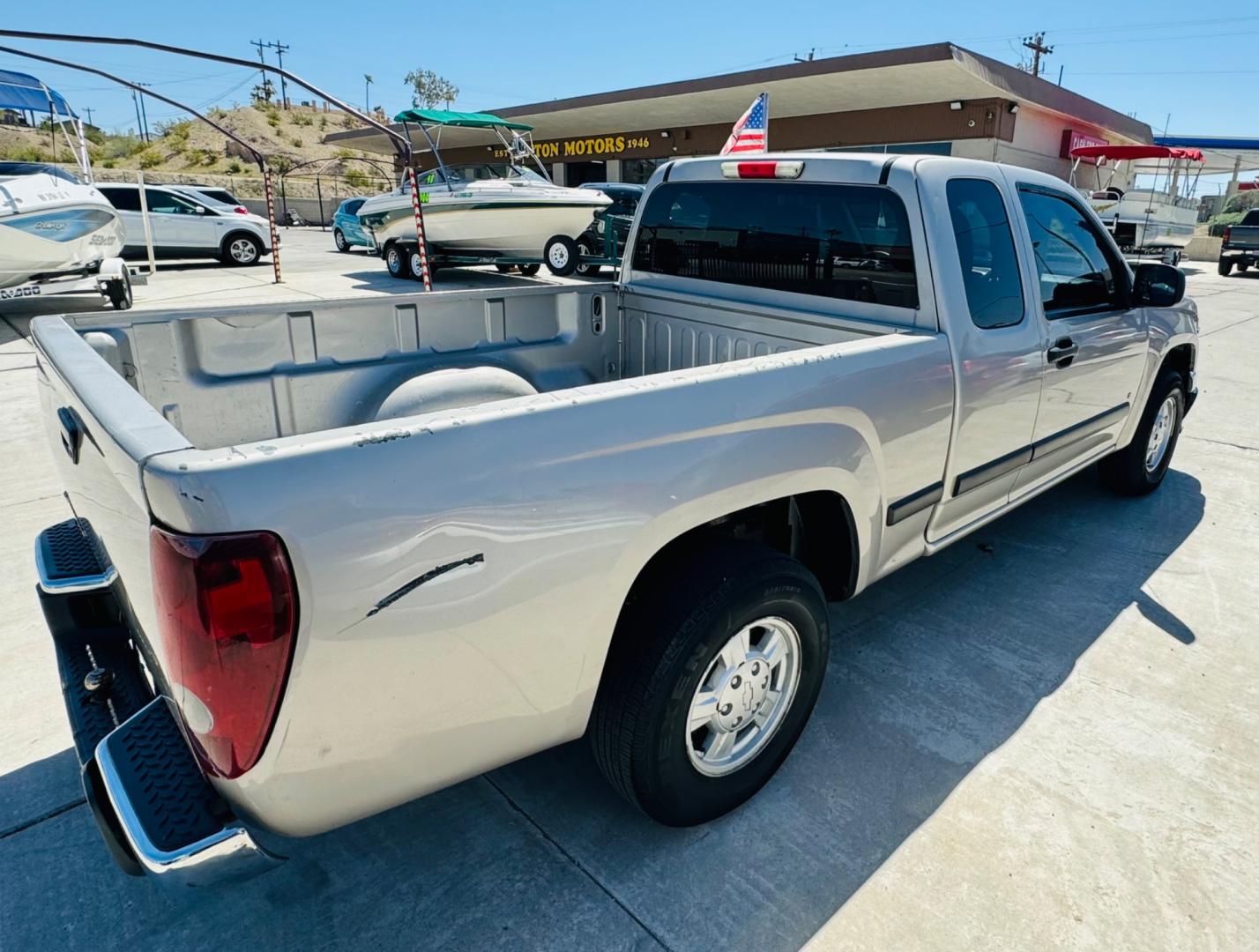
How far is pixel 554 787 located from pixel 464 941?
1.92 ft

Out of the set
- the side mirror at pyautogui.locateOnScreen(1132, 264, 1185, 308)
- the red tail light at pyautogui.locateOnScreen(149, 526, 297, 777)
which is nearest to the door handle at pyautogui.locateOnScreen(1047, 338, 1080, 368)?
the side mirror at pyautogui.locateOnScreen(1132, 264, 1185, 308)

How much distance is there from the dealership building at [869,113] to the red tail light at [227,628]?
697 inches

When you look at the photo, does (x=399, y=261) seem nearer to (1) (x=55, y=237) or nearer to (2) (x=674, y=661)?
(1) (x=55, y=237)

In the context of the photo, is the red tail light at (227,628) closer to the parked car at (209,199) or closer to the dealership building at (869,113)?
the dealership building at (869,113)

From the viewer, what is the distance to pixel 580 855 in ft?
7.43

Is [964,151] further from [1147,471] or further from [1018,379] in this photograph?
[1018,379]

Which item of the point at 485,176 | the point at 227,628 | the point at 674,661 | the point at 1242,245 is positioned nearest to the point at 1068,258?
the point at 674,661

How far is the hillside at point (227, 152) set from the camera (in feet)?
162

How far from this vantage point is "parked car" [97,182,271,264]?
16.6 m

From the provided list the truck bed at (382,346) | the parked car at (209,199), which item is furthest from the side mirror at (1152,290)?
the parked car at (209,199)

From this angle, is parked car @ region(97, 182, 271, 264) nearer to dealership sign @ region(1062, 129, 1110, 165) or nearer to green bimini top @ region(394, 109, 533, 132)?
green bimini top @ region(394, 109, 533, 132)

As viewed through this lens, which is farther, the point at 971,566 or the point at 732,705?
the point at 971,566

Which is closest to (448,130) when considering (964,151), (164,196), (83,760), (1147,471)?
(164,196)

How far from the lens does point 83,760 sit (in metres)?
1.69
